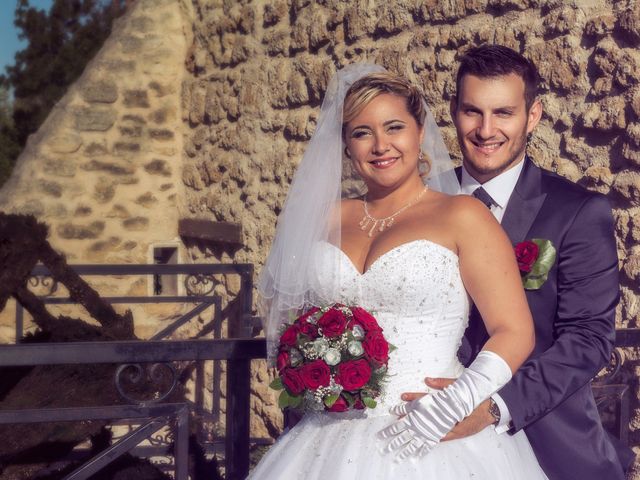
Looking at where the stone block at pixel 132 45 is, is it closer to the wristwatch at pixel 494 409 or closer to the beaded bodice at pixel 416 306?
the beaded bodice at pixel 416 306

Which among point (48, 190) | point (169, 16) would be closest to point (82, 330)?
point (48, 190)

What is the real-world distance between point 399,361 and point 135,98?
16.8ft

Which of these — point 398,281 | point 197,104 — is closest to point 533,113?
point 398,281

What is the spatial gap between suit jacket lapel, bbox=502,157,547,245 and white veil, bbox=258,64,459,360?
0.80ft

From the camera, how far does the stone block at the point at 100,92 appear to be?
23.1 ft

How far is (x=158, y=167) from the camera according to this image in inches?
287

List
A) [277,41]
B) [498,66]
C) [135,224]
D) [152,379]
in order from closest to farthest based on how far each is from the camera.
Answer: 1. [498,66]
2. [152,379]
3. [277,41]
4. [135,224]

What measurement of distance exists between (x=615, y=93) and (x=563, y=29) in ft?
1.31

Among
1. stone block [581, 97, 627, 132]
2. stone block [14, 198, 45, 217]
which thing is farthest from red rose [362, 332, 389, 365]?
stone block [14, 198, 45, 217]

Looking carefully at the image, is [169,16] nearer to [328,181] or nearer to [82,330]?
[82,330]

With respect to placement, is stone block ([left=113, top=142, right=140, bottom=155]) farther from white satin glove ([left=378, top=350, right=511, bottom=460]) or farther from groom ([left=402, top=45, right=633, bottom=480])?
white satin glove ([left=378, top=350, right=511, bottom=460])

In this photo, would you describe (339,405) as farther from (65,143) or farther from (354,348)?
(65,143)

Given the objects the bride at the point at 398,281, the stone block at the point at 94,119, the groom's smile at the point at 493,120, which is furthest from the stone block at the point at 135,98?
the groom's smile at the point at 493,120

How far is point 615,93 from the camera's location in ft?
11.5
